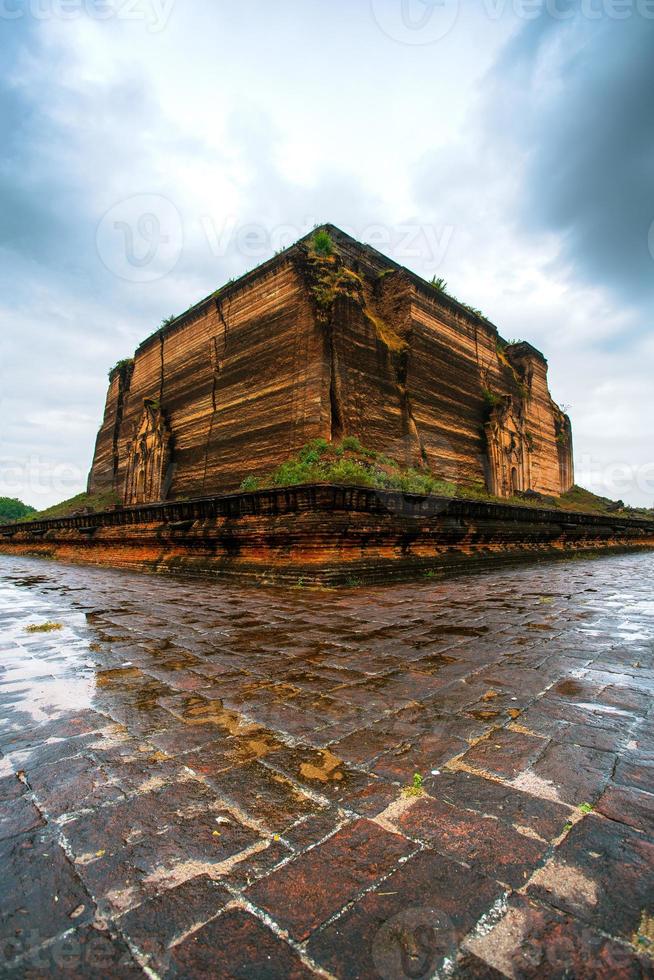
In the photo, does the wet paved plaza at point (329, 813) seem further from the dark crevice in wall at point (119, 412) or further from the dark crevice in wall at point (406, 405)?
the dark crevice in wall at point (119, 412)

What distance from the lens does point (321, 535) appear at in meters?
5.98

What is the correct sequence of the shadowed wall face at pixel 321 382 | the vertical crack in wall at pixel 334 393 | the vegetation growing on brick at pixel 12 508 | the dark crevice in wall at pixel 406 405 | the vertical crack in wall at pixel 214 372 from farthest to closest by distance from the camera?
the vegetation growing on brick at pixel 12 508, the vertical crack in wall at pixel 214 372, the dark crevice in wall at pixel 406 405, the shadowed wall face at pixel 321 382, the vertical crack in wall at pixel 334 393

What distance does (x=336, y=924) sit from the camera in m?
0.88

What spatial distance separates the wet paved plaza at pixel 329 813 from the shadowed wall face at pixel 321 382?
1019 cm

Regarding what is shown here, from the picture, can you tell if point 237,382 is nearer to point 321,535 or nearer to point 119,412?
point 321,535

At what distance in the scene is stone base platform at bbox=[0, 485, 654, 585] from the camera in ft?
19.8

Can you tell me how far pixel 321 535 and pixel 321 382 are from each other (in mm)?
7252

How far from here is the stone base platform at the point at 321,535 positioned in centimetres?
605

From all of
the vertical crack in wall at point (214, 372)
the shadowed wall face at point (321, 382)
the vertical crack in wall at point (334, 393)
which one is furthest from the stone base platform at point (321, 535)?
the vertical crack in wall at point (214, 372)

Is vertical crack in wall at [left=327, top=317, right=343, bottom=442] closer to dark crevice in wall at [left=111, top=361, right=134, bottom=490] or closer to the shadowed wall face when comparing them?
the shadowed wall face

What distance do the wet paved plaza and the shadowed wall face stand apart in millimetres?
10193

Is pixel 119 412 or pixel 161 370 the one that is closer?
pixel 161 370

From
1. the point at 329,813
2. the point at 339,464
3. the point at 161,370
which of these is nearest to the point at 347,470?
the point at 339,464

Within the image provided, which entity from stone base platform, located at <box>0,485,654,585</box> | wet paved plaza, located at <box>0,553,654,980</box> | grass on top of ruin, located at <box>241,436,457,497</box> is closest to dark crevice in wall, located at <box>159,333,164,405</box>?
grass on top of ruin, located at <box>241,436,457,497</box>
